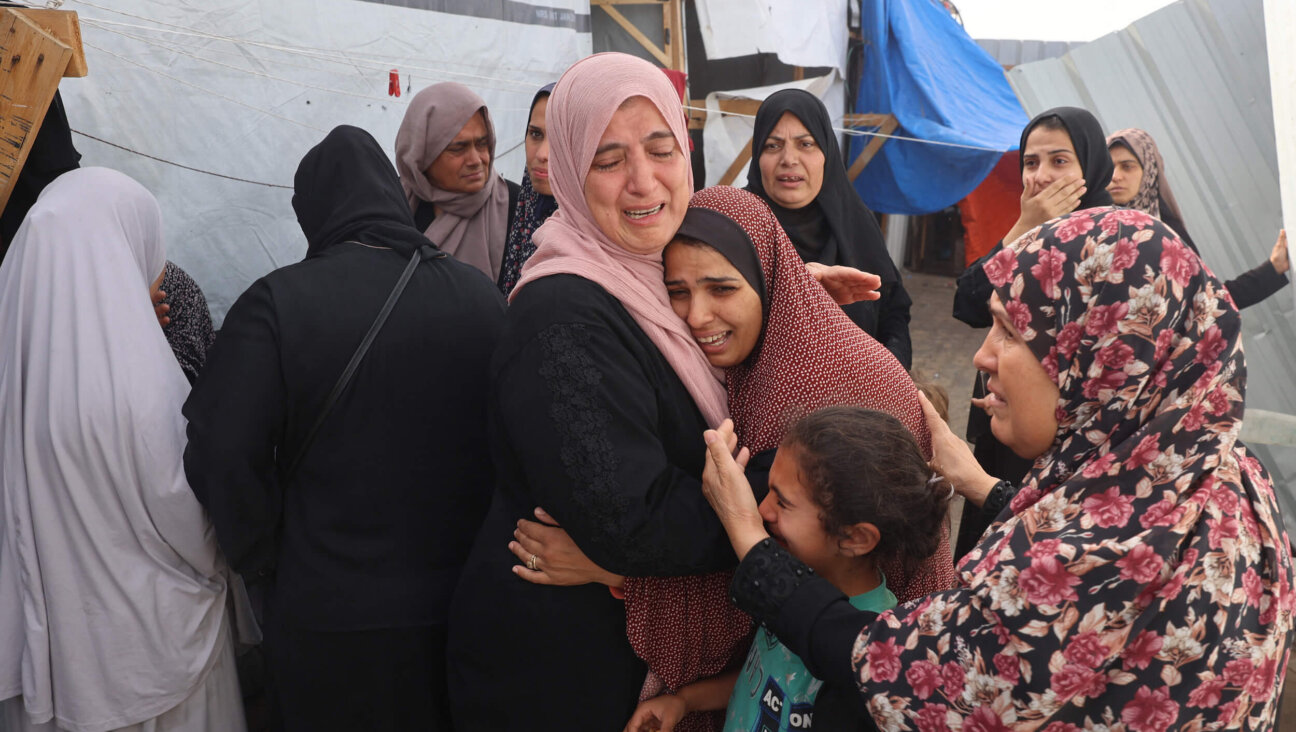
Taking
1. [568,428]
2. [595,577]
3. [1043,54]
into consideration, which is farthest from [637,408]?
[1043,54]

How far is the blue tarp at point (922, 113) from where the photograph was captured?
7812 mm

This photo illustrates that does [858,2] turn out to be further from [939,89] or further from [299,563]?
[299,563]

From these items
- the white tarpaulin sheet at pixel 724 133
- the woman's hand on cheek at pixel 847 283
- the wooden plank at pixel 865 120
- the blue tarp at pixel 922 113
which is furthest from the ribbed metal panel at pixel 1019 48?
the woman's hand on cheek at pixel 847 283

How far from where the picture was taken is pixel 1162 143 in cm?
544

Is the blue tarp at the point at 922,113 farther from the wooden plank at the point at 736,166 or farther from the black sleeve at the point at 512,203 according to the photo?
the black sleeve at the point at 512,203

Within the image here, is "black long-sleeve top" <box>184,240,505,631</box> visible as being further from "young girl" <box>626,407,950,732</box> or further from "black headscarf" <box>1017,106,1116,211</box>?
"black headscarf" <box>1017,106,1116,211</box>

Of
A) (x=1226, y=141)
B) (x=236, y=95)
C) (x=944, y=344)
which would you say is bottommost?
(x=944, y=344)

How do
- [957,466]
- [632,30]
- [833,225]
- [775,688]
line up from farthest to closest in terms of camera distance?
[632,30], [833,225], [957,466], [775,688]

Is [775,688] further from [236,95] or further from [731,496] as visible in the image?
[236,95]

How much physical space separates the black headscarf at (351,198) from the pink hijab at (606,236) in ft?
1.74

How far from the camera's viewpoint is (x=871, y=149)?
8266 millimetres

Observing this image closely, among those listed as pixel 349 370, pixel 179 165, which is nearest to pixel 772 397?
pixel 349 370

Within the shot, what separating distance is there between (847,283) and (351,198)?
3.78 ft

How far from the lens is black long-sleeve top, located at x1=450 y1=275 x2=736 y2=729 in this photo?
1.35 meters
